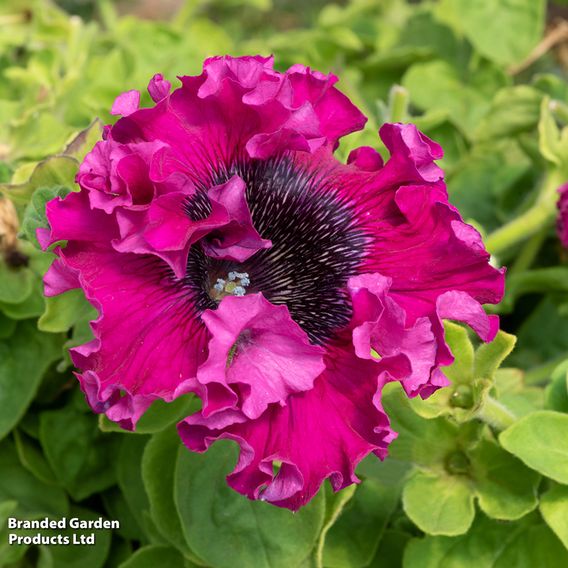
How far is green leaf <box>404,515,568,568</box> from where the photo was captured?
77cm

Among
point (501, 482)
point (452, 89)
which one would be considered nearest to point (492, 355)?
point (501, 482)

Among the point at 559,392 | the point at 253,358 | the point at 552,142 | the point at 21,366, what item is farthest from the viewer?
the point at 552,142

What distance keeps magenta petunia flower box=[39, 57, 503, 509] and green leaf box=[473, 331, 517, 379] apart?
72 mm

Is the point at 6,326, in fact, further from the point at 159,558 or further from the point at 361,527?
the point at 361,527

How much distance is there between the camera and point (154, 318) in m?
0.59

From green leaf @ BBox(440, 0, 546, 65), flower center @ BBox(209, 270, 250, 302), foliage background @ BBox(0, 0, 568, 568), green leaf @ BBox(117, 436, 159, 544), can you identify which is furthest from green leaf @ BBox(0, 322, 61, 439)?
green leaf @ BBox(440, 0, 546, 65)

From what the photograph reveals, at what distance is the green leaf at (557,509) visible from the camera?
2.30ft

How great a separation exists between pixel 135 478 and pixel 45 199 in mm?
348

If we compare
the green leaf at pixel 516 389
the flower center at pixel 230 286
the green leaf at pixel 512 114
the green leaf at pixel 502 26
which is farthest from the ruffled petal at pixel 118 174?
the green leaf at pixel 502 26

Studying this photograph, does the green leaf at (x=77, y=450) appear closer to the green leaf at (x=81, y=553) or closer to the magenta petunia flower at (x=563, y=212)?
the green leaf at (x=81, y=553)

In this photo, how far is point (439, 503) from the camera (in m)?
0.74

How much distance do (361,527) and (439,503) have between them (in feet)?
0.38

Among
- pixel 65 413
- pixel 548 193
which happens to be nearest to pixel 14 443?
pixel 65 413

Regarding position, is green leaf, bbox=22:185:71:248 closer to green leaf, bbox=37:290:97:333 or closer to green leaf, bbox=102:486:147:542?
green leaf, bbox=37:290:97:333
